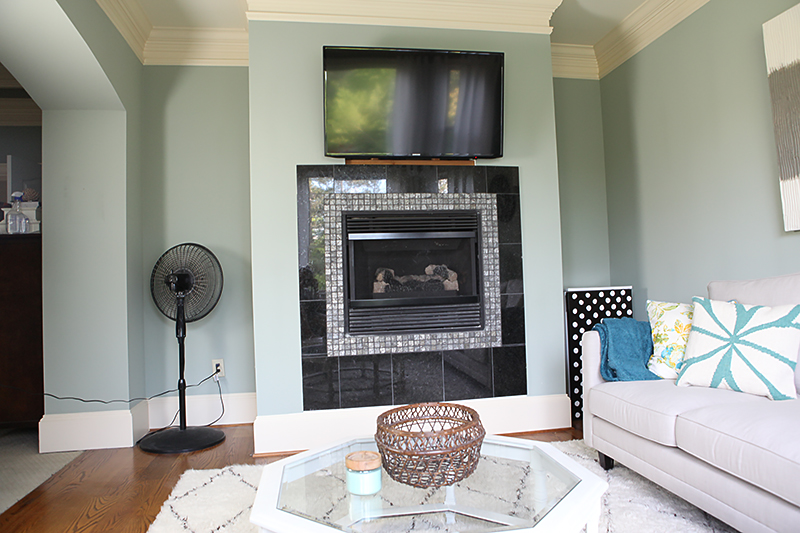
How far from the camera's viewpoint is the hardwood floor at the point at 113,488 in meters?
1.92

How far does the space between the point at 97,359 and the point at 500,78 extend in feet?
9.39

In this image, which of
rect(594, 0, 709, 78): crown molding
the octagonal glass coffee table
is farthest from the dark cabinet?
rect(594, 0, 709, 78): crown molding

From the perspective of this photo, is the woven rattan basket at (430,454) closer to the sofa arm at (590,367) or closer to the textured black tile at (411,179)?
the sofa arm at (590,367)

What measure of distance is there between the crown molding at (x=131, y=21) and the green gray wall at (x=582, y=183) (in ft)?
9.24

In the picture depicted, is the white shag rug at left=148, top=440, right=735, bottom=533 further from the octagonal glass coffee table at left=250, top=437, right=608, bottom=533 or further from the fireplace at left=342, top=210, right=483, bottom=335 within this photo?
the fireplace at left=342, top=210, right=483, bottom=335

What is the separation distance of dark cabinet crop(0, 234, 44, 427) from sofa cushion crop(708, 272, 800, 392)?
3750 millimetres

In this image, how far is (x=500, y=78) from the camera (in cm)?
287

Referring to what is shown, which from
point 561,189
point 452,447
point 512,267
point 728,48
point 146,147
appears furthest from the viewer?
point 561,189

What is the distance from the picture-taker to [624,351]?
221 cm

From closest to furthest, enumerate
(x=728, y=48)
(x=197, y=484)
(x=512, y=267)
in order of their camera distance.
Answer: (x=197, y=484), (x=728, y=48), (x=512, y=267)

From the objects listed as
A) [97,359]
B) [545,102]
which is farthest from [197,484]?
[545,102]

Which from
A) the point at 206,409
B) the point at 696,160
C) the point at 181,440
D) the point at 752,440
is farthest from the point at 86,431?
the point at 696,160

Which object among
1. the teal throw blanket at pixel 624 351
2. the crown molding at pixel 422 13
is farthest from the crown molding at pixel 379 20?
the teal throw blanket at pixel 624 351

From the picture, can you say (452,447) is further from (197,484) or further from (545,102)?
(545,102)
